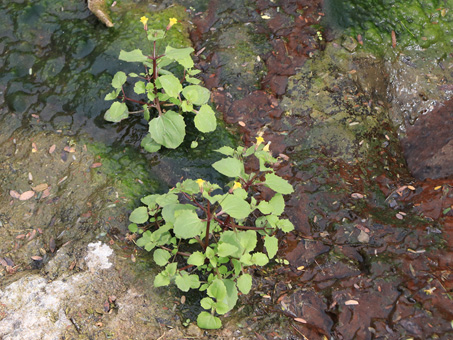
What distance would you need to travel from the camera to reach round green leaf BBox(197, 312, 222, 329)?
285cm

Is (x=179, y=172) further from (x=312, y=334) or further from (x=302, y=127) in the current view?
(x=312, y=334)

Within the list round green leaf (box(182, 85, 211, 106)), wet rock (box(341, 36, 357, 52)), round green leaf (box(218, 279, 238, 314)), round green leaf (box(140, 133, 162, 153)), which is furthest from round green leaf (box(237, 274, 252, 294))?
wet rock (box(341, 36, 357, 52))

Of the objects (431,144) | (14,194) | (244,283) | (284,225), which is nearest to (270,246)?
(284,225)

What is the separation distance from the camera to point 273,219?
3.09 m

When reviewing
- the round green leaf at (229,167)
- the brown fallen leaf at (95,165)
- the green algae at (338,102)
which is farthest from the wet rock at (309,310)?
the brown fallen leaf at (95,165)

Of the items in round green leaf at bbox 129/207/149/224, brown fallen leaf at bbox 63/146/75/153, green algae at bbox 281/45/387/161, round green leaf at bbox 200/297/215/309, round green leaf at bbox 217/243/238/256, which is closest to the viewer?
round green leaf at bbox 217/243/238/256

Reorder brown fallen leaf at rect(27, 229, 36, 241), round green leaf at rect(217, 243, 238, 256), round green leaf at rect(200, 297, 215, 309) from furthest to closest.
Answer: brown fallen leaf at rect(27, 229, 36, 241), round green leaf at rect(200, 297, 215, 309), round green leaf at rect(217, 243, 238, 256)

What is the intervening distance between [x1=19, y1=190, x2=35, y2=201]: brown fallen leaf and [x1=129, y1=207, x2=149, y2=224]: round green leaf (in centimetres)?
122

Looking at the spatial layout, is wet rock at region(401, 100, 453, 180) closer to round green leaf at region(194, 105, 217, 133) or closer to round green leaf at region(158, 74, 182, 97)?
round green leaf at region(194, 105, 217, 133)

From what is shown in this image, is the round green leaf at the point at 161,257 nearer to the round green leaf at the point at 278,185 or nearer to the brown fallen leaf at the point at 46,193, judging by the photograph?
the round green leaf at the point at 278,185

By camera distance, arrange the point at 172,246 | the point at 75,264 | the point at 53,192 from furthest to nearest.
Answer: the point at 53,192, the point at 172,246, the point at 75,264

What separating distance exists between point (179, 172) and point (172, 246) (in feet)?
2.72

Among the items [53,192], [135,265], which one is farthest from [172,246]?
[53,192]

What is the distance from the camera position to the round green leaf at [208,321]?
2.85 m
